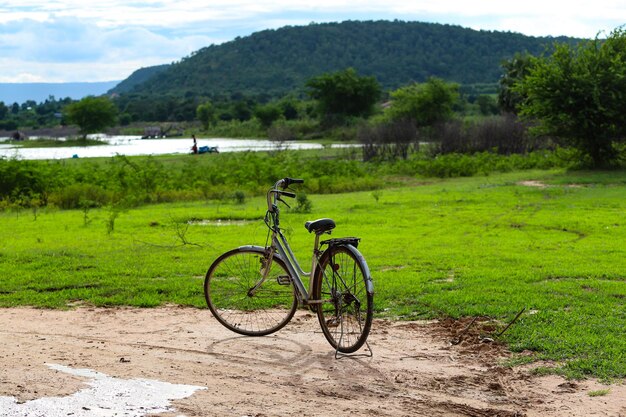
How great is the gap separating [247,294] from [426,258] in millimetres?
4334

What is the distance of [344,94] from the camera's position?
86062mm

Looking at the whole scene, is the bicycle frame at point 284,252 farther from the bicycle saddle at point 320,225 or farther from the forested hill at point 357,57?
the forested hill at point 357,57

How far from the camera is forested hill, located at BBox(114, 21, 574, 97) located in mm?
179125

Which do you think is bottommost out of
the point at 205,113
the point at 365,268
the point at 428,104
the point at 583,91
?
the point at 365,268

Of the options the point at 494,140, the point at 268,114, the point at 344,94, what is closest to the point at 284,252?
the point at 494,140

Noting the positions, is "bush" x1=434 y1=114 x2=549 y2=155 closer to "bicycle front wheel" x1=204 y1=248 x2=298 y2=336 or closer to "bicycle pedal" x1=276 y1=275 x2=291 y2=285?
"bicycle front wheel" x1=204 y1=248 x2=298 y2=336

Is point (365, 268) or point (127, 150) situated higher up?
point (365, 268)

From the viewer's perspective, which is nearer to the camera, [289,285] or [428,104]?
[289,285]

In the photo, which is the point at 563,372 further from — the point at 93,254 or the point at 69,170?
the point at 69,170

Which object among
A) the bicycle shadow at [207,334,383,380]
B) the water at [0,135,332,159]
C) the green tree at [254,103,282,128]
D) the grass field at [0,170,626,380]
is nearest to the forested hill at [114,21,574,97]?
the green tree at [254,103,282,128]

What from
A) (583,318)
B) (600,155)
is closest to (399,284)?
(583,318)

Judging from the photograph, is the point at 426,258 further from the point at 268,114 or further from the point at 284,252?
→ the point at 268,114

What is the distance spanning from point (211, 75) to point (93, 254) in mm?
179718

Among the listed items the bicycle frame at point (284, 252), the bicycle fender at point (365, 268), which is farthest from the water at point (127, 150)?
the bicycle fender at point (365, 268)
